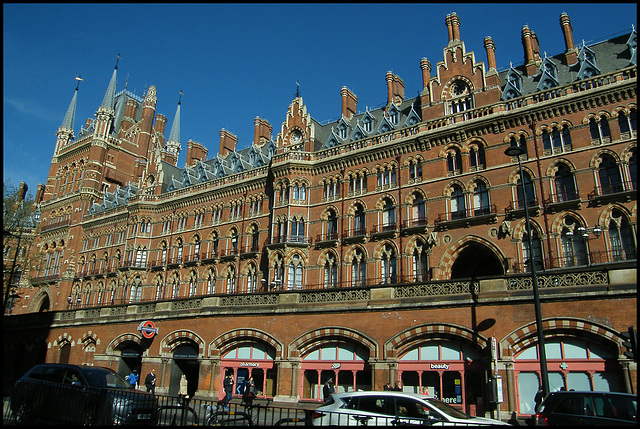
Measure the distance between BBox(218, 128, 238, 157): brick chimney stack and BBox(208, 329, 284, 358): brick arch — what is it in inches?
1258

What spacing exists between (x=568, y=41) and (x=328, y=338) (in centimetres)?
2751

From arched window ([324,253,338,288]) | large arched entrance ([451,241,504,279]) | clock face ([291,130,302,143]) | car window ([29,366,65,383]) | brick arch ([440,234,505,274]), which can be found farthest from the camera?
clock face ([291,130,302,143])

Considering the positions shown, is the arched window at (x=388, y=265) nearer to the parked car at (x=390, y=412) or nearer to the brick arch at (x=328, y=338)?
the brick arch at (x=328, y=338)

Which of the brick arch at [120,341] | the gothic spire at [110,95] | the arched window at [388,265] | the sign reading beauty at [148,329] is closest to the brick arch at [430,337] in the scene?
the arched window at [388,265]

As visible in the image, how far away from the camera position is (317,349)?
82.0ft

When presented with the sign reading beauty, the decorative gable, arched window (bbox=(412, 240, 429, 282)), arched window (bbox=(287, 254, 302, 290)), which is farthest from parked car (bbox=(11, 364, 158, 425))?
the decorative gable

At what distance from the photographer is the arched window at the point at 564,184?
28.8 meters

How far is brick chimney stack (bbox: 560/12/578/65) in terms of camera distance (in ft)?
111

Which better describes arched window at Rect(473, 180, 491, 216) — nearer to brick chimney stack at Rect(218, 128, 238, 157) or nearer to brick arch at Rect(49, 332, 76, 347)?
brick arch at Rect(49, 332, 76, 347)

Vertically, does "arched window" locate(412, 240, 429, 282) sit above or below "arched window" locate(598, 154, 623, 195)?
below

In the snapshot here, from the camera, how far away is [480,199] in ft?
104

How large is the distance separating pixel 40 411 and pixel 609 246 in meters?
27.5

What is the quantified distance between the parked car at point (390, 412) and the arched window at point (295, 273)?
23.4m

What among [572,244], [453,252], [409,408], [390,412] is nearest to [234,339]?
[453,252]
